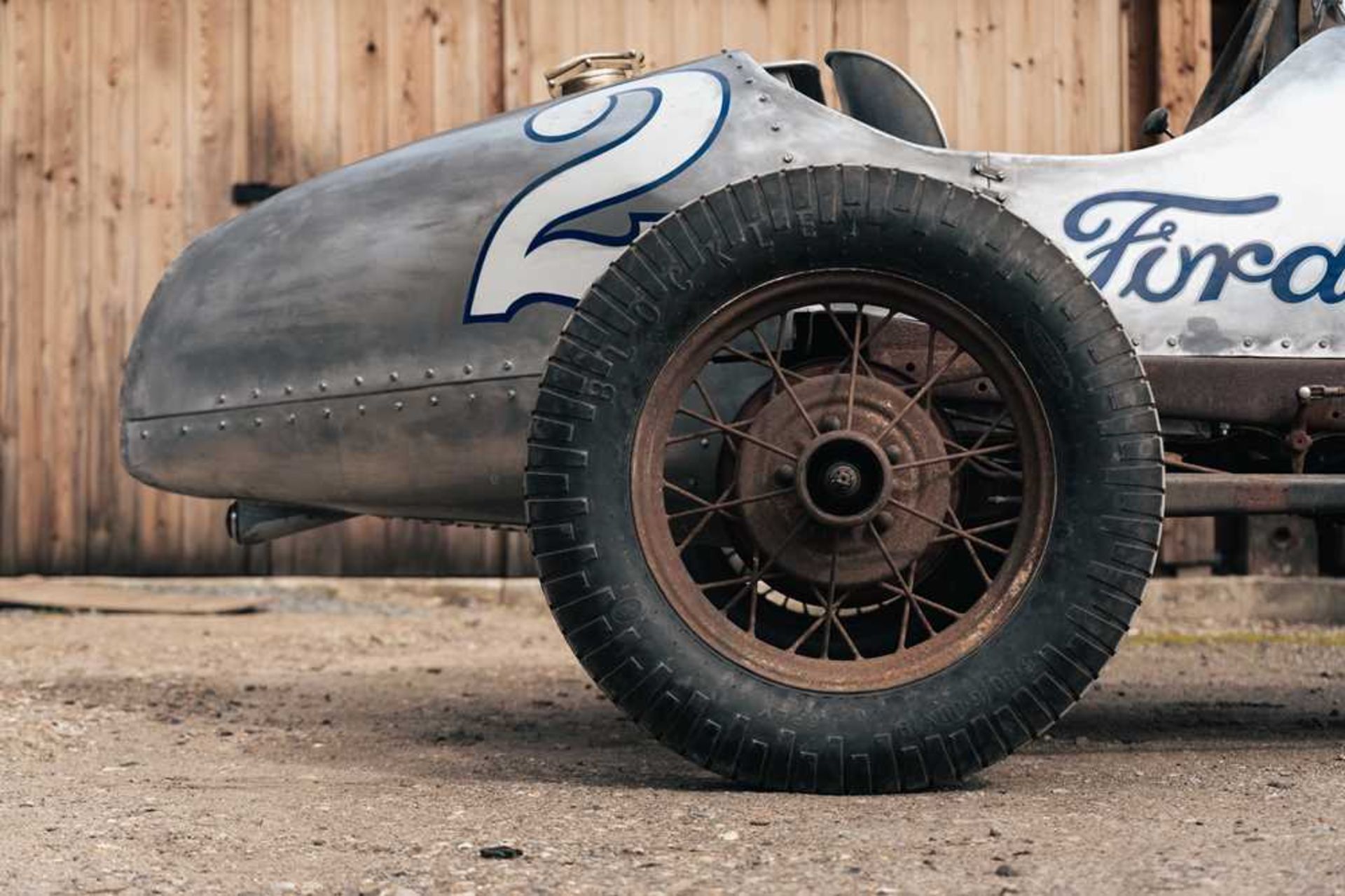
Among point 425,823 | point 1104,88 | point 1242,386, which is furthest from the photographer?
point 1104,88

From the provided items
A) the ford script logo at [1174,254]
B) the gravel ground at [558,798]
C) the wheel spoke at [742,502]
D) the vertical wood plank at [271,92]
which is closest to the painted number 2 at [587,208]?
the wheel spoke at [742,502]

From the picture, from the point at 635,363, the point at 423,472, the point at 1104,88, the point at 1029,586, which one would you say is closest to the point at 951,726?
the point at 1029,586

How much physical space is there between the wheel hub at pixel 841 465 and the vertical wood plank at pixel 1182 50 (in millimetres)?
4755

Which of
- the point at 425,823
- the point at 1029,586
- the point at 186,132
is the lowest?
the point at 425,823

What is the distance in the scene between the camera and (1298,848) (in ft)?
9.27

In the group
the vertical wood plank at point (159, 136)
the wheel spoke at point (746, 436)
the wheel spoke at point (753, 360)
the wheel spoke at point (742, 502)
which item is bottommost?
the wheel spoke at point (742, 502)

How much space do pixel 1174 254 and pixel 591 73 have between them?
1361mm

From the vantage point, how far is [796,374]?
362 cm

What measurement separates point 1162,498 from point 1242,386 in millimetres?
528

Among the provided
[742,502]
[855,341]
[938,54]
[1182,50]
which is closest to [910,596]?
[742,502]

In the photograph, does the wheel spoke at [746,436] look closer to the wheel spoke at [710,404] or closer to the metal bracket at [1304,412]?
the wheel spoke at [710,404]

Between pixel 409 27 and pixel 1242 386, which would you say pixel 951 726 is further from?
pixel 409 27

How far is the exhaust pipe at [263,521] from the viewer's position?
14.0 ft

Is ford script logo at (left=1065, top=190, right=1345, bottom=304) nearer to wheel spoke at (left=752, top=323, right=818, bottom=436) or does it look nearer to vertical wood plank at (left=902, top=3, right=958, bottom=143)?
wheel spoke at (left=752, top=323, right=818, bottom=436)
